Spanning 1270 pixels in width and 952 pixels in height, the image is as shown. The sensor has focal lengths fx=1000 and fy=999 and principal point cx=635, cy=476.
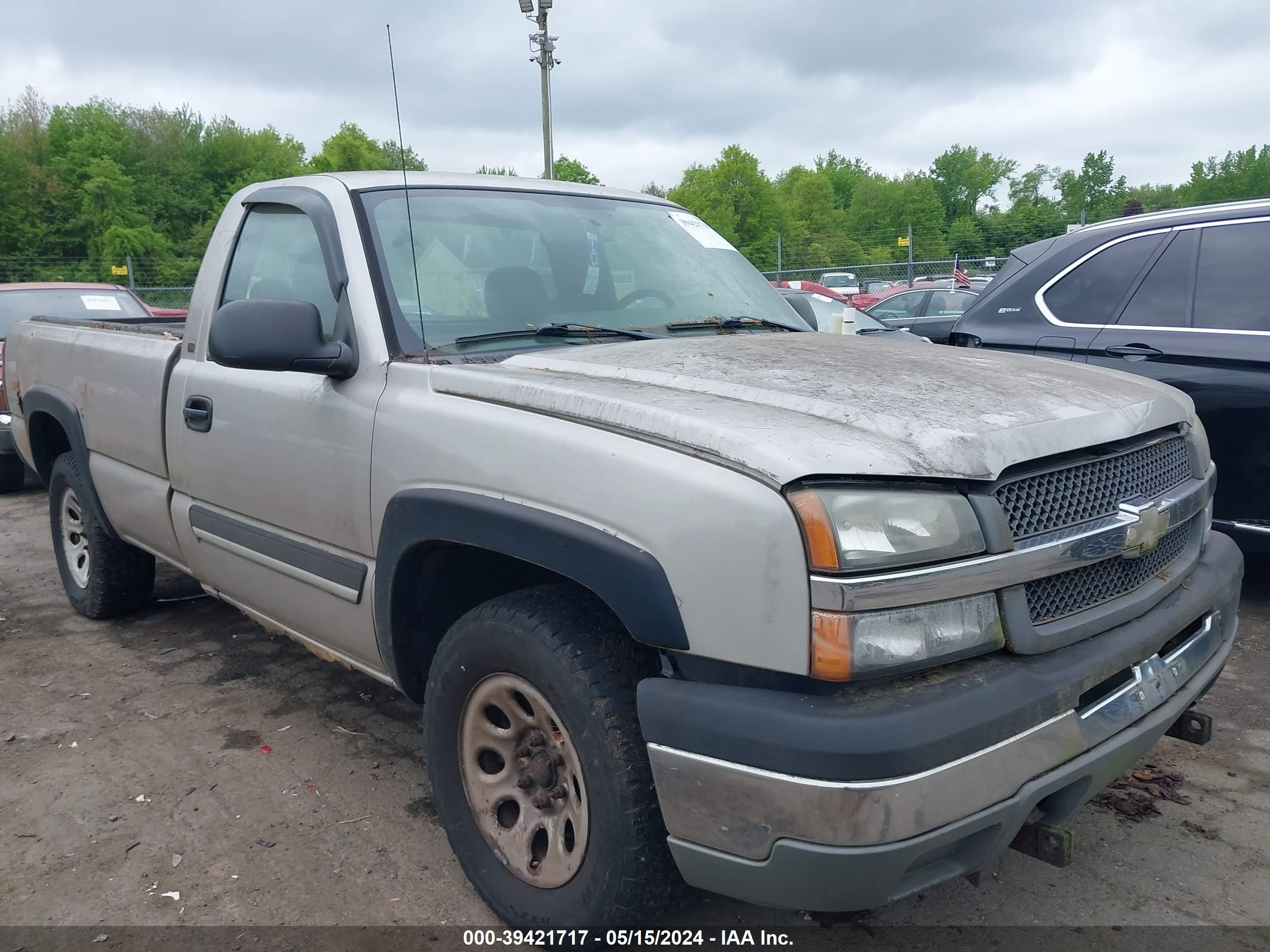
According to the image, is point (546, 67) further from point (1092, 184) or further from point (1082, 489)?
point (1092, 184)

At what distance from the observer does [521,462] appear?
214 cm

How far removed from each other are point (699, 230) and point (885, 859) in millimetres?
2609

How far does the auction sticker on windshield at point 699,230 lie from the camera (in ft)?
12.1

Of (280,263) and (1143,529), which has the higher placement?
(280,263)

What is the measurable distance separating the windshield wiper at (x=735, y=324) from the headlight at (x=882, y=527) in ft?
4.75

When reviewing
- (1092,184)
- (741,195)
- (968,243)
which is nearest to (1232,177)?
(1092,184)

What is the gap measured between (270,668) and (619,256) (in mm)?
2330

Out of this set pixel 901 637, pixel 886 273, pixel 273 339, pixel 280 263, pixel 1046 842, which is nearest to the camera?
pixel 901 637

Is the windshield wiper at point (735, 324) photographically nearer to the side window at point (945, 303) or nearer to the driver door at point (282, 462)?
the driver door at point (282, 462)

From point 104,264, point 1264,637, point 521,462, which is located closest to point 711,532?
point 521,462

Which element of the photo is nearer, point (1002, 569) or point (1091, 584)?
point (1002, 569)

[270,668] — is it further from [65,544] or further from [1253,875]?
[1253,875]

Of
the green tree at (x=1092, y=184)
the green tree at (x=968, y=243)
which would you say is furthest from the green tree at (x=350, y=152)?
the green tree at (x=1092, y=184)

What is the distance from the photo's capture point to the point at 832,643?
171 cm
